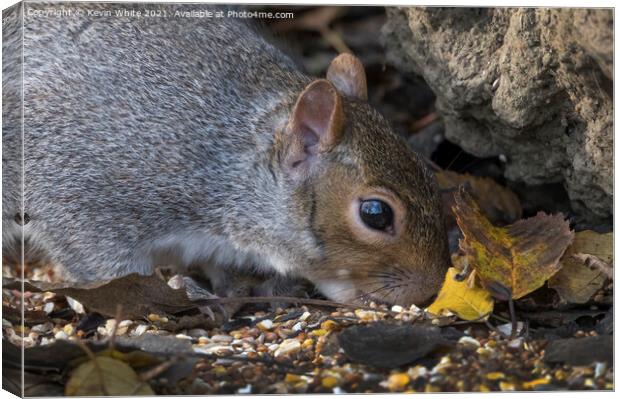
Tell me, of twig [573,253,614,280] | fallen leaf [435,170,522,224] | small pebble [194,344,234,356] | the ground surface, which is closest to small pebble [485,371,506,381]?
the ground surface

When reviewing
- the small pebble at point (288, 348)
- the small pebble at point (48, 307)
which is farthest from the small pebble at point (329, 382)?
the small pebble at point (48, 307)

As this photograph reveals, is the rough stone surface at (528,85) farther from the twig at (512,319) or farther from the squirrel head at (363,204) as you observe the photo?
the twig at (512,319)

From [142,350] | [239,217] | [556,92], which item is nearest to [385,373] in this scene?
[142,350]

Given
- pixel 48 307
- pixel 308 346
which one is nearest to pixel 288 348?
pixel 308 346

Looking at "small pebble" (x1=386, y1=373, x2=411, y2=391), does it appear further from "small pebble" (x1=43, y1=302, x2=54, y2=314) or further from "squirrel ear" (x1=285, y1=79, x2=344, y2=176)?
"small pebble" (x1=43, y1=302, x2=54, y2=314)

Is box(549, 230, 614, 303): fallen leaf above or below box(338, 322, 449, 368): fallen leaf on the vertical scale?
above
